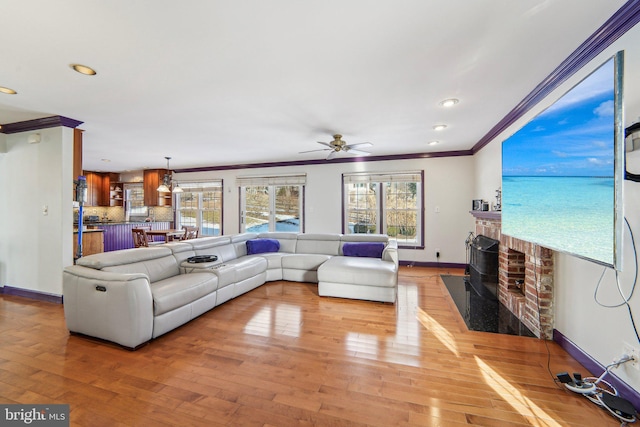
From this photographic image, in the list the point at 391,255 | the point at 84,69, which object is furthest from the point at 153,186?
the point at 391,255

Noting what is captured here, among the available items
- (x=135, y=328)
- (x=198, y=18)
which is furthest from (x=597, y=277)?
(x=135, y=328)

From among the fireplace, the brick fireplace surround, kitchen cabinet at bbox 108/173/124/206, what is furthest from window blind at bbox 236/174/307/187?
kitchen cabinet at bbox 108/173/124/206

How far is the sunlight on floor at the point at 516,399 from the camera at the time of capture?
1624 mm

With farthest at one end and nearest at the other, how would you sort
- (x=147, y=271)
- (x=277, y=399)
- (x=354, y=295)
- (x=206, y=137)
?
(x=206, y=137), (x=354, y=295), (x=147, y=271), (x=277, y=399)

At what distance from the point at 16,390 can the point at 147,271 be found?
4.69 ft

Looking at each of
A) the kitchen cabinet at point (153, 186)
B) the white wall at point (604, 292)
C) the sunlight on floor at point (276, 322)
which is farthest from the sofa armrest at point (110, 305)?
the kitchen cabinet at point (153, 186)

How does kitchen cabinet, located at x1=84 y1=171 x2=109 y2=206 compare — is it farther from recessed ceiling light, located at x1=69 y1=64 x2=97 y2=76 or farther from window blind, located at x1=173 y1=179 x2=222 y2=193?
recessed ceiling light, located at x1=69 y1=64 x2=97 y2=76

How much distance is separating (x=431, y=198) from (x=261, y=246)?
3689 millimetres

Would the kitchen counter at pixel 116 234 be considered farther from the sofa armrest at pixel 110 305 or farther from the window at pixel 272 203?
the sofa armrest at pixel 110 305

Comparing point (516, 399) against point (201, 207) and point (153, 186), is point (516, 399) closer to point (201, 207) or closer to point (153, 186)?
point (201, 207)

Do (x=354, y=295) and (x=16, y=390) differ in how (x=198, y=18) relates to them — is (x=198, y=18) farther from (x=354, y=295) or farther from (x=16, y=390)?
(x=354, y=295)

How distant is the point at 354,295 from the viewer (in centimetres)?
377

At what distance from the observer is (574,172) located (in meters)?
1.74

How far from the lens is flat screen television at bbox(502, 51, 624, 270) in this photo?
145 centimetres
